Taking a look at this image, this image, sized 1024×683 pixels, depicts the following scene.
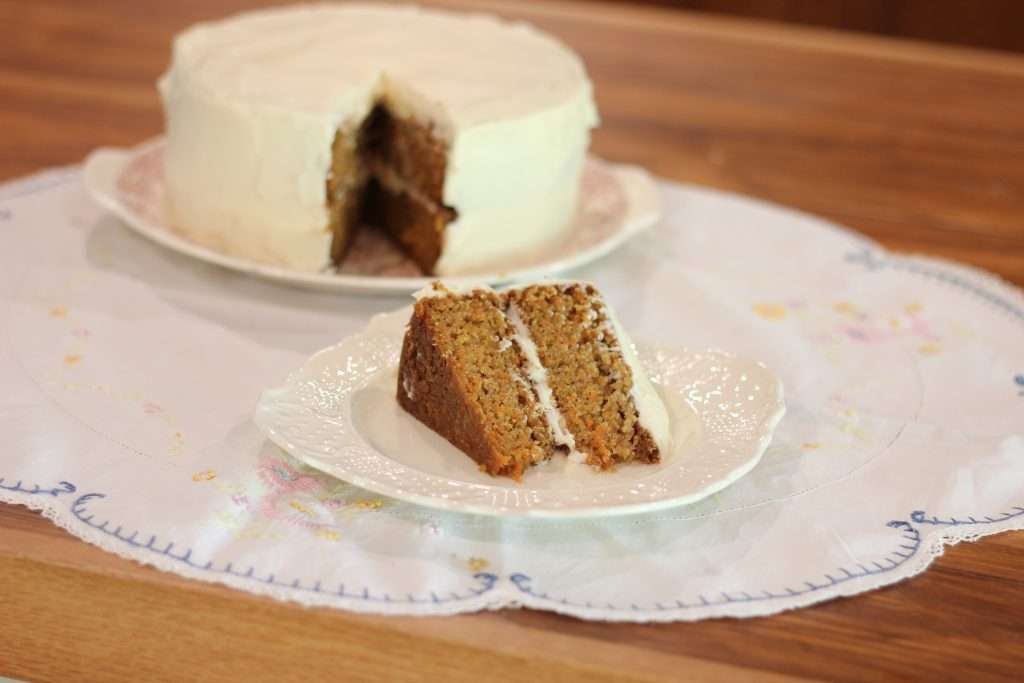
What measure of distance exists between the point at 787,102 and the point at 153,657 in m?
2.16

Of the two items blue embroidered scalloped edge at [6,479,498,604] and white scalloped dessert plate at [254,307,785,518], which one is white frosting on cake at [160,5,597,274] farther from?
blue embroidered scalloped edge at [6,479,498,604]

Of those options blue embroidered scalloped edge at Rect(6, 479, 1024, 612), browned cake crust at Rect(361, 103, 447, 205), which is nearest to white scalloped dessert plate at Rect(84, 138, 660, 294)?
browned cake crust at Rect(361, 103, 447, 205)

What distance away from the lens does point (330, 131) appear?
81.7 inches

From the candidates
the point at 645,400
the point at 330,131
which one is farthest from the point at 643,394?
the point at 330,131

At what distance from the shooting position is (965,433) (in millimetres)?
1819

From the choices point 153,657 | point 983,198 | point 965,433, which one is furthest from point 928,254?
point 153,657

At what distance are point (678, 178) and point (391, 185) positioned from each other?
63 centimetres

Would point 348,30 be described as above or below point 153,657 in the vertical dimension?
above

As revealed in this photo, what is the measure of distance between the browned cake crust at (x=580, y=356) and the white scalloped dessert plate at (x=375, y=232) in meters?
0.30

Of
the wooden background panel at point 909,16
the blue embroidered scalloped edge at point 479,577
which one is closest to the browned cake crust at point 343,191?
the blue embroidered scalloped edge at point 479,577

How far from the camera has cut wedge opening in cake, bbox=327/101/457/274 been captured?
7.22ft

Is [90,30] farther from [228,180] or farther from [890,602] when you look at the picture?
[890,602]

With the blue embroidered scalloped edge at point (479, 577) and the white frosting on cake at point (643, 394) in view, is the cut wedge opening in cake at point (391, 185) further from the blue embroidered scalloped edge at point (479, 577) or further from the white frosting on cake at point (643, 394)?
the blue embroidered scalloped edge at point (479, 577)

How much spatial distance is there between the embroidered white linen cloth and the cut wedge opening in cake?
17 cm
